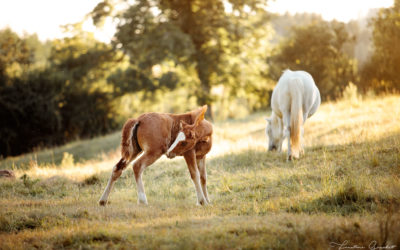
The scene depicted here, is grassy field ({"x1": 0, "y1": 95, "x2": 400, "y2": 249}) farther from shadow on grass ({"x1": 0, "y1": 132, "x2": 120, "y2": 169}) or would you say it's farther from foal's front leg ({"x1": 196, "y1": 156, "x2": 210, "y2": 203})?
shadow on grass ({"x1": 0, "y1": 132, "x2": 120, "y2": 169})

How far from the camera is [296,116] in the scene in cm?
925

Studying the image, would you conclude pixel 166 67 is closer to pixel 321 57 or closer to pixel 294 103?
pixel 321 57

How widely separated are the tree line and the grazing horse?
15.7m

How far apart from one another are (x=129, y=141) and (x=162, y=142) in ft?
1.89

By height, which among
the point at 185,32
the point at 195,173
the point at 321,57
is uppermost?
the point at 185,32

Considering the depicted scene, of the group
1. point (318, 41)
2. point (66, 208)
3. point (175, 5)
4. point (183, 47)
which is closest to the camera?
point (66, 208)

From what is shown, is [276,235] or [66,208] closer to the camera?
[276,235]

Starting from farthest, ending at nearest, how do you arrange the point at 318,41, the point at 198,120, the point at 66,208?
1. the point at 318,41
2. the point at 198,120
3. the point at 66,208

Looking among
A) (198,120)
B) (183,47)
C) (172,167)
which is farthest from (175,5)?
(198,120)

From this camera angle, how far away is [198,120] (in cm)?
647

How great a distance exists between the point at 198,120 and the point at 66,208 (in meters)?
2.57

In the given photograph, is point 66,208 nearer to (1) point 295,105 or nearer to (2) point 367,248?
(2) point 367,248

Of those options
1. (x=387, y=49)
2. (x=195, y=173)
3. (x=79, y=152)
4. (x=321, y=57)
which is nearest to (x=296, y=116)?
(x=195, y=173)

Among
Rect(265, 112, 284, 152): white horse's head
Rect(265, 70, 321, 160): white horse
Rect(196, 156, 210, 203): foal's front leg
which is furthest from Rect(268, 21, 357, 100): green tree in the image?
Rect(196, 156, 210, 203): foal's front leg
